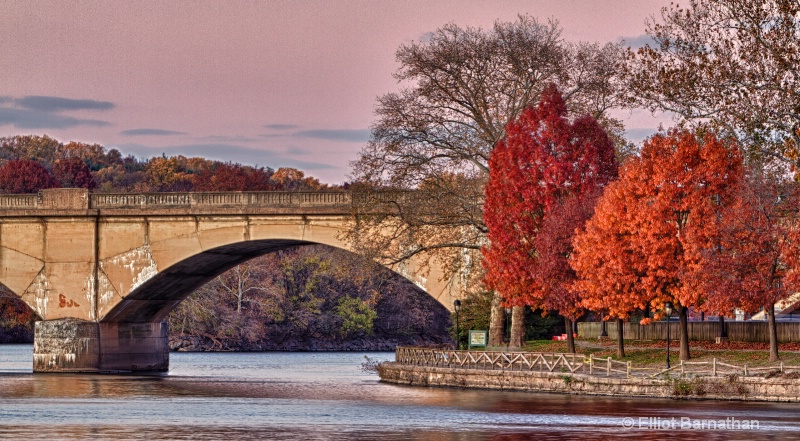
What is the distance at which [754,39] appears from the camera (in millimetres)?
42594

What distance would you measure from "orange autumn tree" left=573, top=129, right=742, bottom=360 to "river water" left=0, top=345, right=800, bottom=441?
6180 millimetres

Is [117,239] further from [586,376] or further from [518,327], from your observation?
[586,376]

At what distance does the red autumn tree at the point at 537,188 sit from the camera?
53.6 m

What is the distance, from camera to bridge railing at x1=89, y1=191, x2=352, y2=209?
62.0m

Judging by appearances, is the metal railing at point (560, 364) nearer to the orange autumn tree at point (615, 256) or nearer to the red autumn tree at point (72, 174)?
the orange autumn tree at point (615, 256)

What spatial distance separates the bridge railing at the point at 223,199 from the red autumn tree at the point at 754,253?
64.4 ft

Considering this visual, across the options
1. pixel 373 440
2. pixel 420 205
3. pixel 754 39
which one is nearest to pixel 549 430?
pixel 373 440

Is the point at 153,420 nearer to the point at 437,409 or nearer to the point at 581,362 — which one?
the point at 437,409

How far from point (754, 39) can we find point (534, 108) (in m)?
13.7

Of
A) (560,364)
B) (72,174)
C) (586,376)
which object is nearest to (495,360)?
(560,364)

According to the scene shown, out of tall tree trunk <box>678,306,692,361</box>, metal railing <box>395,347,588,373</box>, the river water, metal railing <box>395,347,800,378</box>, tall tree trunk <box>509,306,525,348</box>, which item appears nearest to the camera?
the river water

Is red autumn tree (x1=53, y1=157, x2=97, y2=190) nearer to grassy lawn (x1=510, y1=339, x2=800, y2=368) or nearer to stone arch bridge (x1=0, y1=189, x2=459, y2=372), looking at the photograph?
stone arch bridge (x1=0, y1=189, x2=459, y2=372)

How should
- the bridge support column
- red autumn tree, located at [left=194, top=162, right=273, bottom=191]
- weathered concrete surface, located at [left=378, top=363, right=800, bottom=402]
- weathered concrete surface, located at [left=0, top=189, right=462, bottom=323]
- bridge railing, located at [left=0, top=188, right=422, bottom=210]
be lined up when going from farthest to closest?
1. red autumn tree, located at [left=194, top=162, right=273, bottom=191]
2. the bridge support column
3. weathered concrete surface, located at [left=0, top=189, right=462, bottom=323]
4. bridge railing, located at [left=0, top=188, right=422, bottom=210]
5. weathered concrete surface, located at [left=378, top=363, right=800, bottom=402]

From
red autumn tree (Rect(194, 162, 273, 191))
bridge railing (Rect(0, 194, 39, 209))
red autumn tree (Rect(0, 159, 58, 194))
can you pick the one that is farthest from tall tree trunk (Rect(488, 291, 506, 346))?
red autumn tree (Rect(0, 159, 58, 194))
